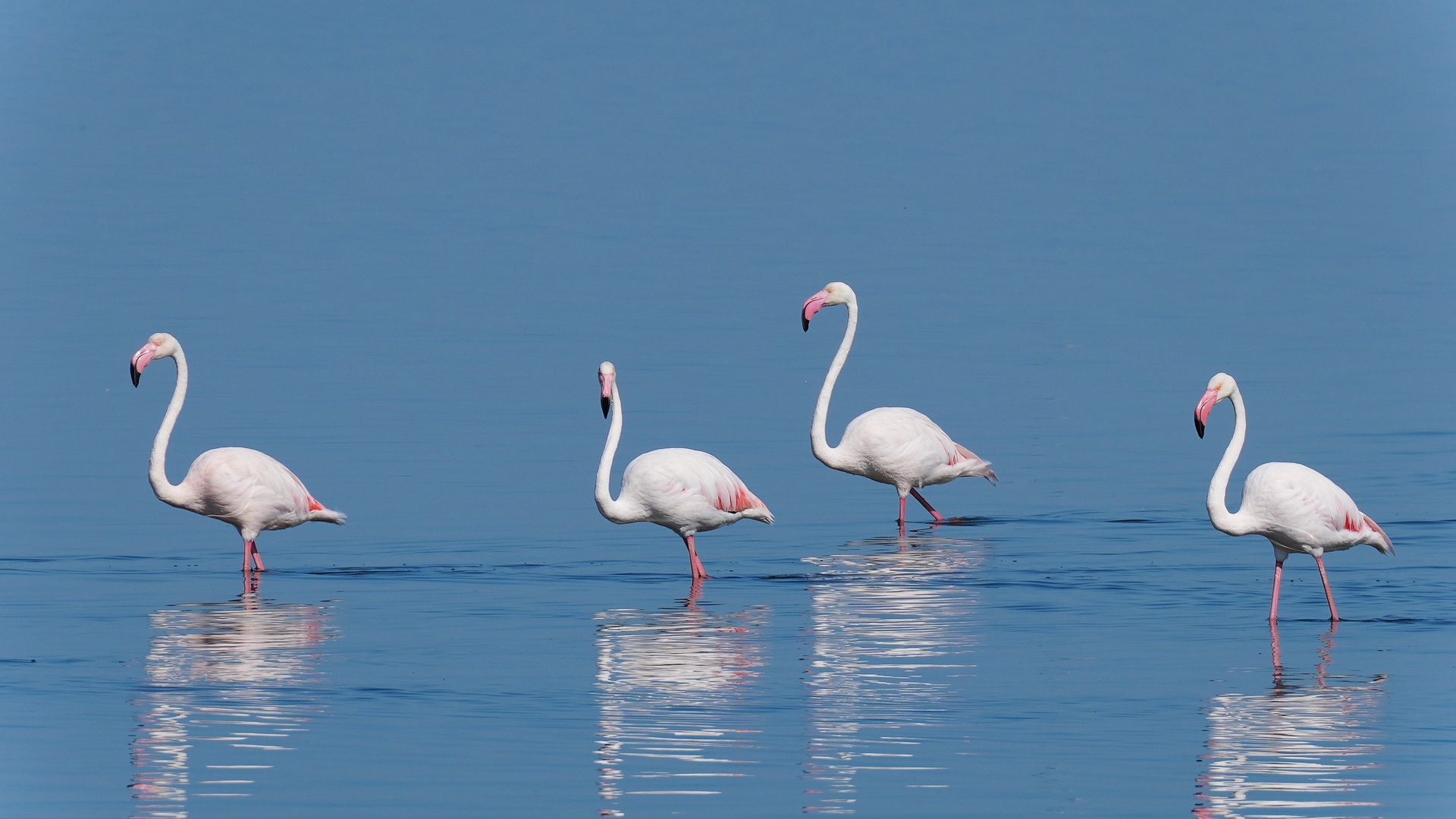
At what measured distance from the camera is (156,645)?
11.7m

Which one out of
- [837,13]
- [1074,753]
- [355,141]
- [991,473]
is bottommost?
[1074,753]

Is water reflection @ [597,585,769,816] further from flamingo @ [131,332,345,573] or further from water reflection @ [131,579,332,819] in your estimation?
flamingo @ [131,332,345,573]

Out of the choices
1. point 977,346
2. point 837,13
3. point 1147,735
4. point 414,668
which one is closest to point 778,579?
point 414,668

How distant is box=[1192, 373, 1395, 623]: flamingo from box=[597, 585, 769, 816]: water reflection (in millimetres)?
2597

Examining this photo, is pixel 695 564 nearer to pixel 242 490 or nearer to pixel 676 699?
pixel 242 490

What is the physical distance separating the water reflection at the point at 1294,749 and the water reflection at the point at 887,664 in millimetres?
1123

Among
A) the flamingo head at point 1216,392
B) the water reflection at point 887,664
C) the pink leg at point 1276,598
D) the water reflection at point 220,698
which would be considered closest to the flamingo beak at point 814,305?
the water reflection at point 887,664

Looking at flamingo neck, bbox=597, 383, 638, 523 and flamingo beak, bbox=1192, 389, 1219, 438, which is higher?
flamingo beak, bbox=1192, 389, 1219, 438

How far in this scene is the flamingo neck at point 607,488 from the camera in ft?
44.7

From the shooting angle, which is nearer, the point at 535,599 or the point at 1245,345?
the point at 535,599

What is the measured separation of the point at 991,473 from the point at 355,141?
1256 inches

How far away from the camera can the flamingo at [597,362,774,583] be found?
13.7 metres

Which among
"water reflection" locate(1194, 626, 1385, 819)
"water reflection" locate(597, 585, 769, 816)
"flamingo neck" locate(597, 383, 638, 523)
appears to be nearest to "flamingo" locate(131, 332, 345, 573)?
"flamingo neck" locate(597, 383, 638, 523)

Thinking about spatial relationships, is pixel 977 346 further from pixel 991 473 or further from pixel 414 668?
pixel 414 668
